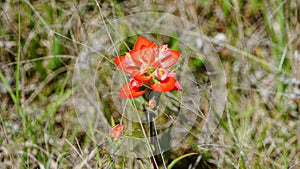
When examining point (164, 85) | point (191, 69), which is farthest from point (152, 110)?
point (191, 69)

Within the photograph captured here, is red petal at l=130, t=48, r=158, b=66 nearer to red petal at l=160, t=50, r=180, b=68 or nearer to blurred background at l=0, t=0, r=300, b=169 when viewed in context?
red petal at l=160, t=50, r=180, b=68

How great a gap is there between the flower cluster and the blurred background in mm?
276

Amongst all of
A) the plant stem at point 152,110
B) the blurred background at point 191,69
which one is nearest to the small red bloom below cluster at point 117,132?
the plant stem at point 152,110

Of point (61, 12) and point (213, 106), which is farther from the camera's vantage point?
point (61, 12)

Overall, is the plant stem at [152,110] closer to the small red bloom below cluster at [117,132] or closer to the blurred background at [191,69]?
the small red bloom below cluster at [117,132]

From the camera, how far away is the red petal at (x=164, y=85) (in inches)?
38.7

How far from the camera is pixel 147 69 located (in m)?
1.01

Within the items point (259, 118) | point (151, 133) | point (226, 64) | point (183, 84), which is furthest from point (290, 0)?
point (151, 133)

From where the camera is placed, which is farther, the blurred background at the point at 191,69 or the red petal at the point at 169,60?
the blurred background at the point at 191,69

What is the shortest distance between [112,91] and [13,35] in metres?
0.49

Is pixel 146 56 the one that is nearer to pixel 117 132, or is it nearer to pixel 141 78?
pixel 141 78

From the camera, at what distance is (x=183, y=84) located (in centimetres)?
119

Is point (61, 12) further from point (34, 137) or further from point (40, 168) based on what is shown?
point (40, 168)

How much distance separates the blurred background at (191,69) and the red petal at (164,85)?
1.11 feet
